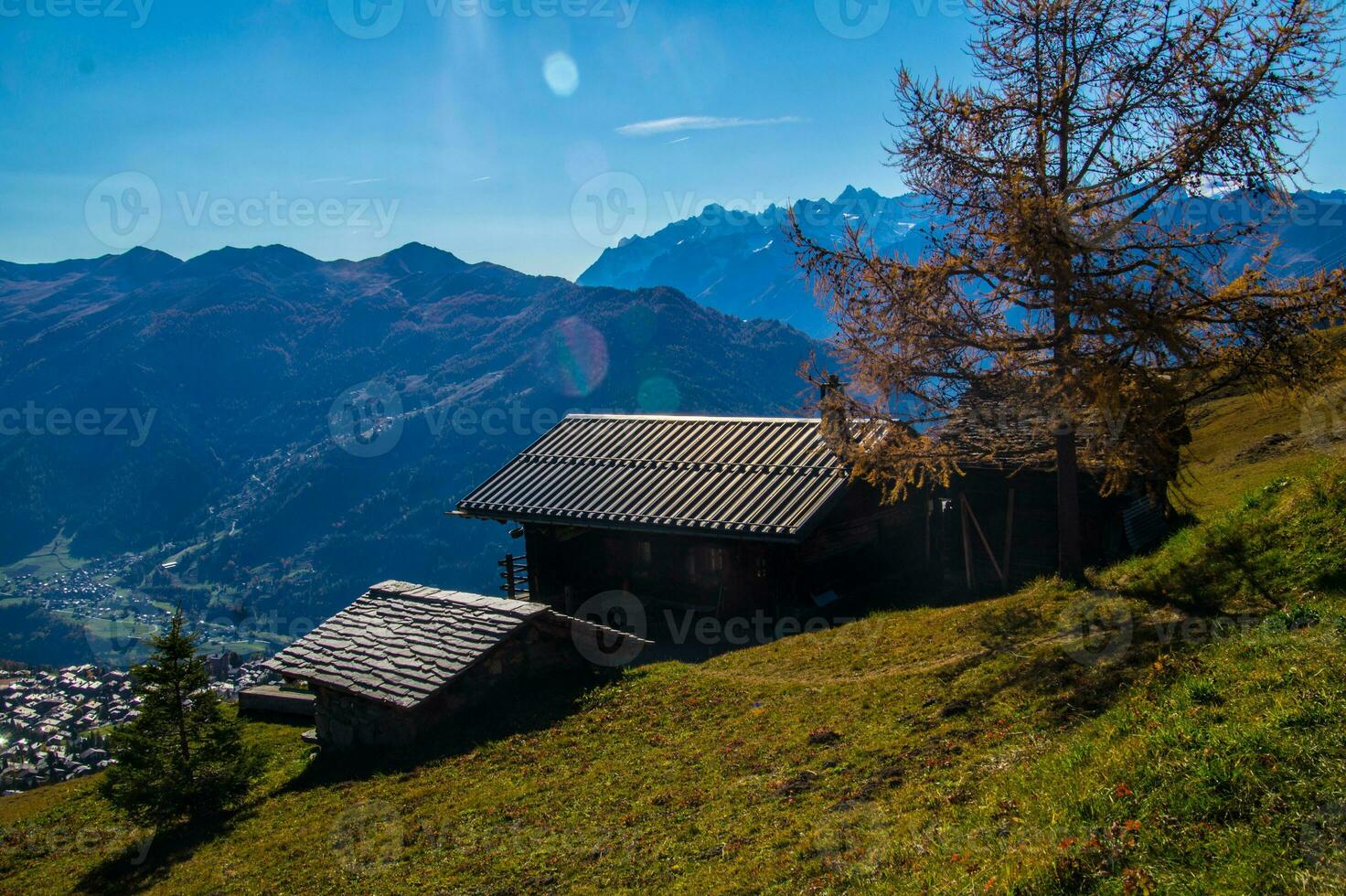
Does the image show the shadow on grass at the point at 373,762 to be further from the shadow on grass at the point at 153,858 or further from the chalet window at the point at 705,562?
the chalet window at the point at 705,562

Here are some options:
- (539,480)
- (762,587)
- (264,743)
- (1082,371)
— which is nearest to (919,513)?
(762,587)

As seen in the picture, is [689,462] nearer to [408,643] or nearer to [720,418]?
[720,418]

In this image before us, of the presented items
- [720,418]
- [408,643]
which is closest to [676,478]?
[720,418]

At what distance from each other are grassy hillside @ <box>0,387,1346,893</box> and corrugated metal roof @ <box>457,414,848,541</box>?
4590 millimetres

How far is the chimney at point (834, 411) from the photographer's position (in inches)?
549

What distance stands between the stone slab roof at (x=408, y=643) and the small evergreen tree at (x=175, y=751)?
1926 millimetres

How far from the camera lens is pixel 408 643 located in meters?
15.0

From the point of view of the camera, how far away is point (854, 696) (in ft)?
37.5

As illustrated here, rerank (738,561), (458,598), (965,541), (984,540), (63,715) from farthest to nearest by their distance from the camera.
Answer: (63,715), (965,541), (984,540), (738,561), (458,598)

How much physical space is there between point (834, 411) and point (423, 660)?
8.12 meters

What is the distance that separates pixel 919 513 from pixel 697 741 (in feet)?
48.5

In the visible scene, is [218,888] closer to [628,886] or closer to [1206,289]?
[628,886]

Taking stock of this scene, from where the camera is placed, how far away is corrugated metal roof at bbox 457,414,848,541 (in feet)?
65.7

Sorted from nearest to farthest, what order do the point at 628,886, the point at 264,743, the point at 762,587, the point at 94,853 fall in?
the point at 628,886 → the point at 94,853 → the point at 264,743 → the point at 762,587
